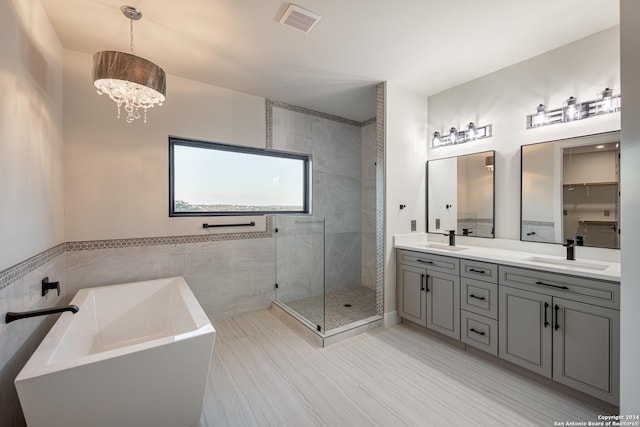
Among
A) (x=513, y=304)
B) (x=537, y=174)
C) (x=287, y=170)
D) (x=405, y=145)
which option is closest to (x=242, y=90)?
(x=287, y=170)

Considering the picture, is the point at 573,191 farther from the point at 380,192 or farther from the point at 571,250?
the point at 380,192

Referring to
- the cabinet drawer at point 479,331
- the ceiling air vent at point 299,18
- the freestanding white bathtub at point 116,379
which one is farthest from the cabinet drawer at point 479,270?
the ceiling air vent at point 299,18

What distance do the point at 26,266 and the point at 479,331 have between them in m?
3.37

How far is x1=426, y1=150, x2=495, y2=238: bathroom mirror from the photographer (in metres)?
2.86

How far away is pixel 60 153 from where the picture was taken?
7.57 feet

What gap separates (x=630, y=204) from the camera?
127 cm

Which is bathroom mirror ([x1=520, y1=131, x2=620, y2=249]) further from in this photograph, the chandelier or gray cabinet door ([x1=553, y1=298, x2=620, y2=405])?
the chandelier

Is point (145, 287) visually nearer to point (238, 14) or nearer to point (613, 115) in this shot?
point (238, 14)

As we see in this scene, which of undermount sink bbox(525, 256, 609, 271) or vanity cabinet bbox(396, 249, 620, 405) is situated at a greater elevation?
undermount sink bbox(525, 256, 609, 271)

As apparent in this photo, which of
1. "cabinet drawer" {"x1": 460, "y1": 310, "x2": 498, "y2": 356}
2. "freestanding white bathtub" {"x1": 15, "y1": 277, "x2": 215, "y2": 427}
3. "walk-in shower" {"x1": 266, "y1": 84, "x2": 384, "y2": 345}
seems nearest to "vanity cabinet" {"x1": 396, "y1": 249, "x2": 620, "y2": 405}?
"cabinet drawer" {"x1": 460, "y1": 310, "x2": 498, "y2": 356}

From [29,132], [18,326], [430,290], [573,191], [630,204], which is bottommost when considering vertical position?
[430,290]

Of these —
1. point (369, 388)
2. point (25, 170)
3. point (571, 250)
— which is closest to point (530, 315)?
point (571, 250)

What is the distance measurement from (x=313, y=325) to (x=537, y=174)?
2670 millimetres

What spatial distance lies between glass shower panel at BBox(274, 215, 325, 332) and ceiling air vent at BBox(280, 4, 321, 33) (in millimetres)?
2013
